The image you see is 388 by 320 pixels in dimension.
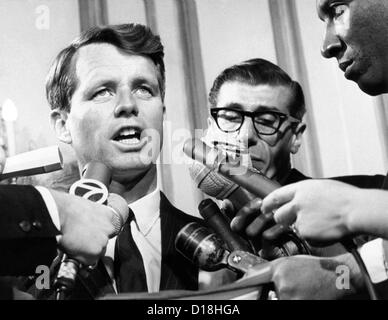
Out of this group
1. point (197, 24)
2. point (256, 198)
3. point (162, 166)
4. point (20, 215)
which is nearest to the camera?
point (20, 215)

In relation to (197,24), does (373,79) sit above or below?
below

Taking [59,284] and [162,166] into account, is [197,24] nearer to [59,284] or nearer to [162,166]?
[162,166]

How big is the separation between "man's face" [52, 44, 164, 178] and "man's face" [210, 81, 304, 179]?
0.17 metres

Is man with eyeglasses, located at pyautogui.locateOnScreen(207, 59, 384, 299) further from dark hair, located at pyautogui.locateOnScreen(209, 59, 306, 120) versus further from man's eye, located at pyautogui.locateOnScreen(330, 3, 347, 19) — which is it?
man's eye, located at pyautogui.locateOnScreen(330, 3, 347, 19)

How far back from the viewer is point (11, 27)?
1.51 metres

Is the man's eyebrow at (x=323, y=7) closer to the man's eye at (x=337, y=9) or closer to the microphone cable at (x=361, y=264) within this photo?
the man's eye at (x=337, y=9)

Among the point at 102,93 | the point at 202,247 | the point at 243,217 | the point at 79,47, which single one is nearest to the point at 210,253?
the point at 202,247

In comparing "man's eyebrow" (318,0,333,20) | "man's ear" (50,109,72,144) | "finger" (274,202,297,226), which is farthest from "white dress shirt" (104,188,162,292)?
"man's eyebrow" (318,0,333,20)

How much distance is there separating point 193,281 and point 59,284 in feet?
0.98

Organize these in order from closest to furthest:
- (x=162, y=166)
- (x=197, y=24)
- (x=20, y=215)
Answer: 1. (x=20, y=215)
2. (x=162, y=166)
3. (x=197, y=24)

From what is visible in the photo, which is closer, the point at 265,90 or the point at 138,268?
the point at 138,268

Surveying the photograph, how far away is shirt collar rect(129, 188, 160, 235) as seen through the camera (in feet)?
4.78

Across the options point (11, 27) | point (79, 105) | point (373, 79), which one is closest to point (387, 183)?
point (373, 79)

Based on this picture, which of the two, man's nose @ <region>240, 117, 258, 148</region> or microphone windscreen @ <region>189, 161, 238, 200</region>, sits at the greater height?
man's nose @ <region>240, 117, 258, 148</region>
